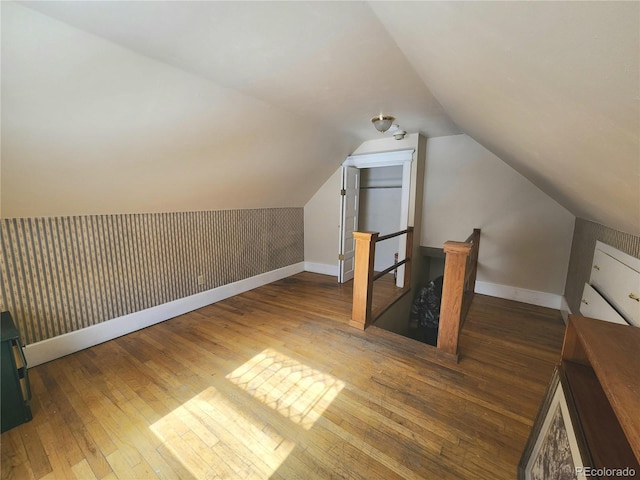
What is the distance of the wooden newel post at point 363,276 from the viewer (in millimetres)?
2477

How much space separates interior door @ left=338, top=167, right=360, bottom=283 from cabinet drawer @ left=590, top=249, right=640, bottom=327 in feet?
8.22

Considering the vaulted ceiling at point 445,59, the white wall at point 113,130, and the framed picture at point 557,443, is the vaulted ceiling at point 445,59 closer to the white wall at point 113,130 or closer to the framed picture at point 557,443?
the white wall at point 113,130

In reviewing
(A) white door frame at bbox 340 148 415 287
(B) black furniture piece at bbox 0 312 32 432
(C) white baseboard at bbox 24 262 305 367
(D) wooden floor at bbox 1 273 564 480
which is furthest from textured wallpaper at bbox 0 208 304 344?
(A) white door frame at bbox 340 148 415 287

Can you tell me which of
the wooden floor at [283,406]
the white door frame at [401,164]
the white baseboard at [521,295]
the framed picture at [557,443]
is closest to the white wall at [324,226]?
the white door frame at [401,164]

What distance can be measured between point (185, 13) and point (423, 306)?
358 cm

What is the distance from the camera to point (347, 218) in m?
3.96

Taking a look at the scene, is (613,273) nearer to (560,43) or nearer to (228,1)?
(560,43)

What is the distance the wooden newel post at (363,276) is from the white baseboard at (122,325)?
1782 mm

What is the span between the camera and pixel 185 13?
3.85 ft

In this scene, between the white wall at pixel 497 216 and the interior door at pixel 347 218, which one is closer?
the white wall at pixel 497 216

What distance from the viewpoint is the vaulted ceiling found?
61 centimetres

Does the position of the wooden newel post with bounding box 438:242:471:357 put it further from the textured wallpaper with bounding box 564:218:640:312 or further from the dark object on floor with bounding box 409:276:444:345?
the dark object on floor with bounding box 409:276:444:345

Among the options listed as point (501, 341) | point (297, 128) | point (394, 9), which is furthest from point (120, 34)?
point (501, 341)

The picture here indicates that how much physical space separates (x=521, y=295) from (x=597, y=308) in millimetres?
1494
